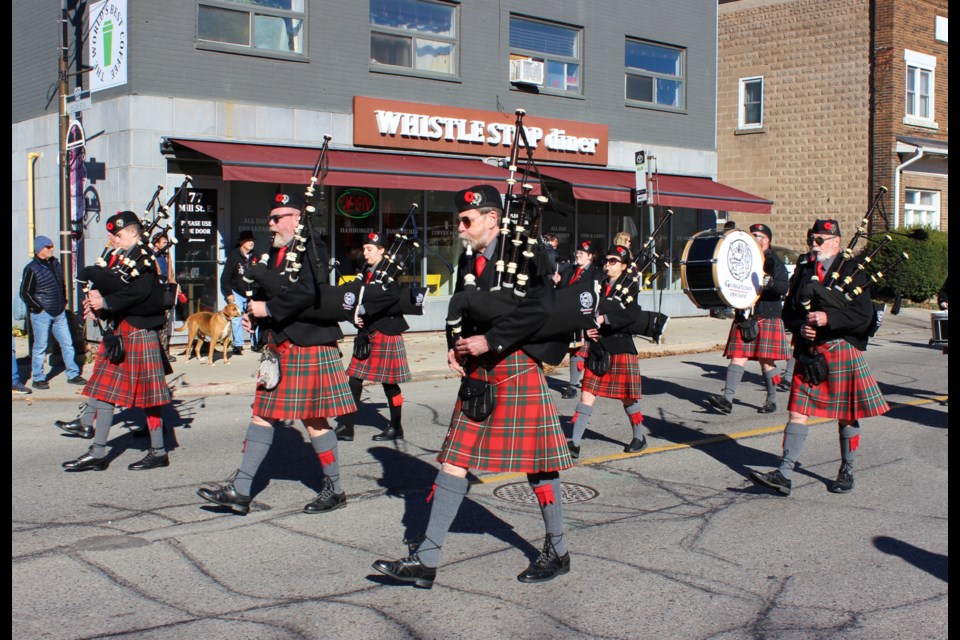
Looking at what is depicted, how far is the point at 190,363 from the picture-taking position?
13.8m

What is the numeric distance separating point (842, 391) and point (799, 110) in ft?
72.9

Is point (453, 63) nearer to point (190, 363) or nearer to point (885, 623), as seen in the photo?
point (190, 363)

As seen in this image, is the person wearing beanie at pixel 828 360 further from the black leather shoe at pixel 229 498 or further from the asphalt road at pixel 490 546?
the black leather shoe at pixel 229 498

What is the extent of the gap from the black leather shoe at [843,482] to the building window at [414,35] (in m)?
12.1

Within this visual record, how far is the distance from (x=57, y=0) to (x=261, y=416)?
12445mm

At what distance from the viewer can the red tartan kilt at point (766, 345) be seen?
10.4 metres

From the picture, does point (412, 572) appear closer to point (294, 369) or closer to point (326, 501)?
point (326, 501)

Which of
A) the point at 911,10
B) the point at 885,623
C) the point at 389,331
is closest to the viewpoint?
the point at 885,623

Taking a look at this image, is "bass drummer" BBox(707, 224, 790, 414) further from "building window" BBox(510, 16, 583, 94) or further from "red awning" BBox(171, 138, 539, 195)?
"building window" BBox(510, 16, 583, 94)

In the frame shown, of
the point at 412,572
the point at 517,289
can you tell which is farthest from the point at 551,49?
the point at 412,572

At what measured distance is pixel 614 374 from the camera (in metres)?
8.12

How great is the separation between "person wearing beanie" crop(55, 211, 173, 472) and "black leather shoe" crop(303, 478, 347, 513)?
71.0 inches

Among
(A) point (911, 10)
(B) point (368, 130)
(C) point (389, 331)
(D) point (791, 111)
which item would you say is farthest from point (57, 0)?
(A) point (911, 10)

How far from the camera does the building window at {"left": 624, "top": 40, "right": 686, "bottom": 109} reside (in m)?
20.6
